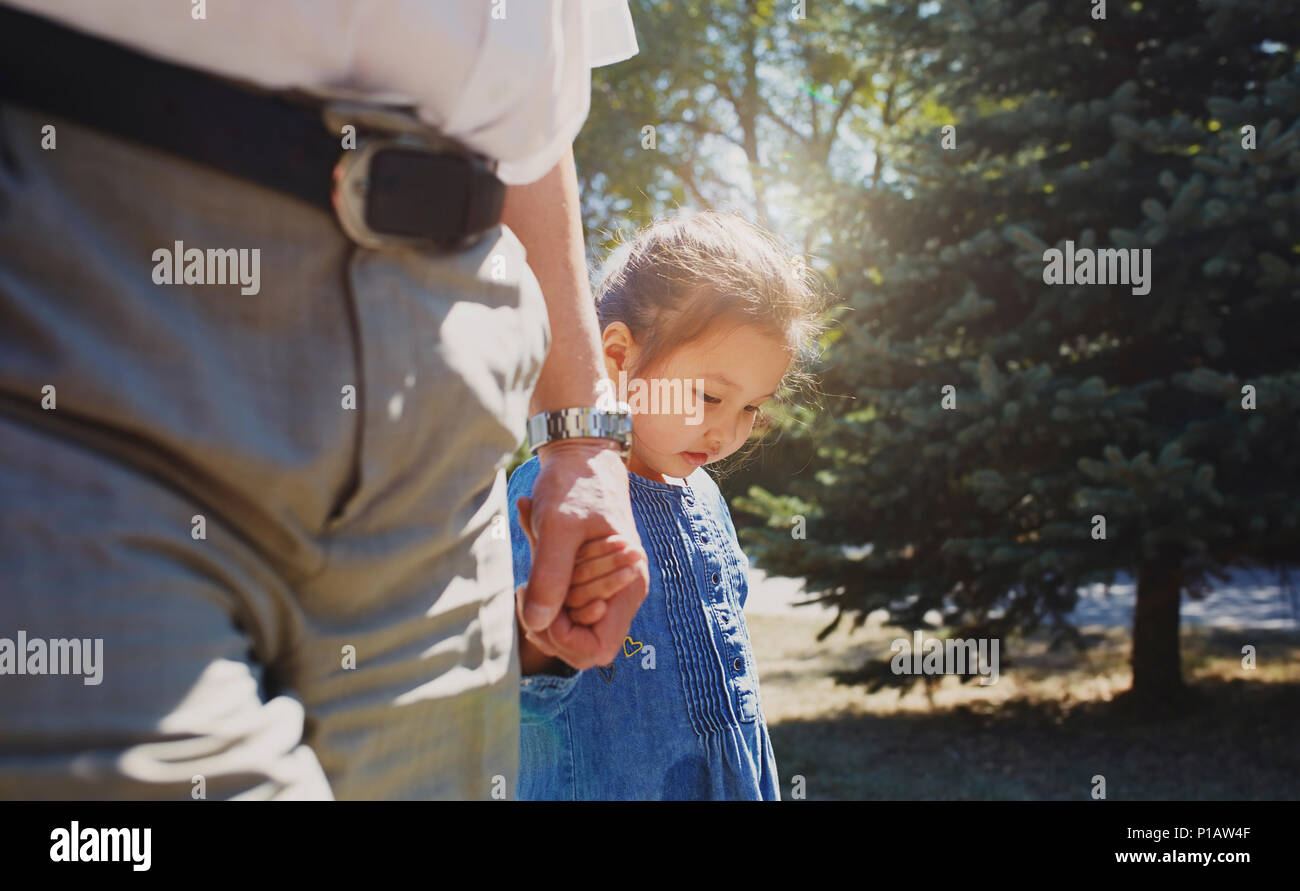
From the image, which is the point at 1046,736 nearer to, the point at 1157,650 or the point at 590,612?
the point at 1157,650

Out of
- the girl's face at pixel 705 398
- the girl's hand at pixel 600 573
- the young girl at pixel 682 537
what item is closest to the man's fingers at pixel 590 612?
the girl's hand at pixel 600 573

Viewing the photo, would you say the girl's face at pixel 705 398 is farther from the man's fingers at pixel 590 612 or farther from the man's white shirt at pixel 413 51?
the man's white shirt at pixel 413 51

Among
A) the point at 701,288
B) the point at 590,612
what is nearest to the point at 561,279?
the point at 590,612

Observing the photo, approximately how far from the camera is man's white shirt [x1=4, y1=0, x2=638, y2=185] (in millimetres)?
872

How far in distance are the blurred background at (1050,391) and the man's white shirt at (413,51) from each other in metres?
4.05

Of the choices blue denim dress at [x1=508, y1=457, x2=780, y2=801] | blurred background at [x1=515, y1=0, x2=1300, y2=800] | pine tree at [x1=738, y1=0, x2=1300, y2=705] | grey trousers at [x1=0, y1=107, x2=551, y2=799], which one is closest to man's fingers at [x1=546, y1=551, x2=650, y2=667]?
grey trousers at [x1=0, y1=107, x2=551, y2=799]

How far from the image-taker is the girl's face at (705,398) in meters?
2.24

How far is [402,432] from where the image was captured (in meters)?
0.96

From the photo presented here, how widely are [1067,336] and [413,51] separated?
5.82 metres

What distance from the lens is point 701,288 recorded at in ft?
7.97
